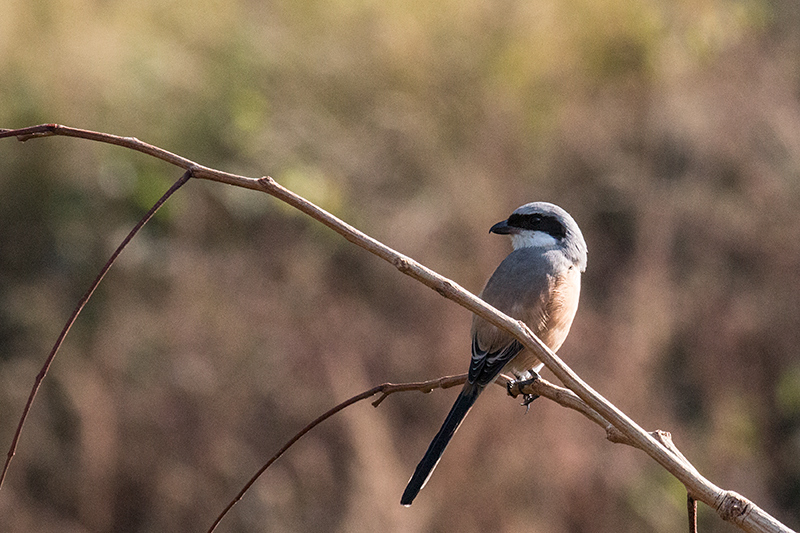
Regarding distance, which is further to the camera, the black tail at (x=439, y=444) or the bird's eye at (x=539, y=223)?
the bird's eye at (x=539, y=223)

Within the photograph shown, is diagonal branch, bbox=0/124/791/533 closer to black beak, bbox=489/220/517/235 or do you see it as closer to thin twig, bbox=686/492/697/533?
thin twig, bbox=686/492/697/533

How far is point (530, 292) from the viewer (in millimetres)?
3041

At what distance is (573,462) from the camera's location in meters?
5.06

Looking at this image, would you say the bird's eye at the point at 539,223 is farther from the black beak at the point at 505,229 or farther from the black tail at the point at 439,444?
the black tail at the point at 439,444

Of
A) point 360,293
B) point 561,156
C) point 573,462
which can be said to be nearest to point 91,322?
→ point 360,293

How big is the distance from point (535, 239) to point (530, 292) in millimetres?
265

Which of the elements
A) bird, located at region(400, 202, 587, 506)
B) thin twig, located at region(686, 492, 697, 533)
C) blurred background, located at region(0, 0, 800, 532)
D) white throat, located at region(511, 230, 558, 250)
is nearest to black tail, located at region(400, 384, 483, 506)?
bird, located at region(400, 202, 587, 506)

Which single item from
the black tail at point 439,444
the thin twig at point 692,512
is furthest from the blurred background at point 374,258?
the thin twig at point 692,512

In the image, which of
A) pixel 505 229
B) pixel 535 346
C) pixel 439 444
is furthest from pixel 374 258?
pixel 535 346

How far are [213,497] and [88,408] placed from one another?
37.4 inches

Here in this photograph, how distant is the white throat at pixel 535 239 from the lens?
3.19 meters

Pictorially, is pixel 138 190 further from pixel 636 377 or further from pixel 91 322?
pixel 636 377

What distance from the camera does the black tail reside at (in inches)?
87.6

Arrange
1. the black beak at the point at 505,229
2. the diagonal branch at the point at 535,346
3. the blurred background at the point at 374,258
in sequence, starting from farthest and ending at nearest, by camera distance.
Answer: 1. the blurred background at the point at 374,258
2. the black beak at the point at 505,229
3. the diagonal branch at the point at 535,346
